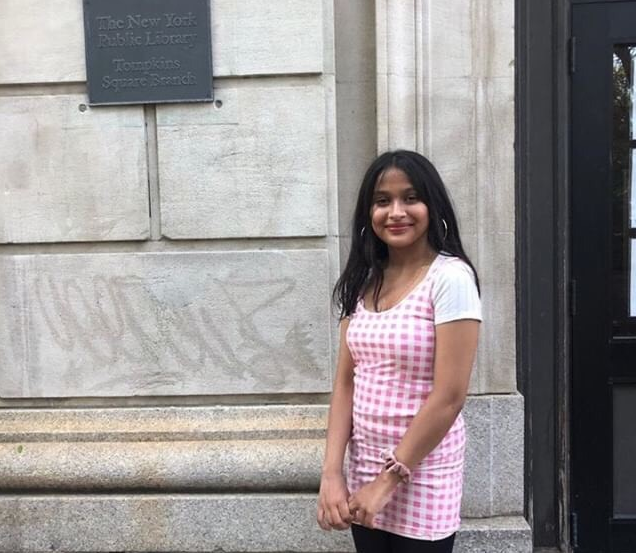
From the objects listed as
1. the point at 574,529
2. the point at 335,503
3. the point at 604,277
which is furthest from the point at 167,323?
the point at 574,529

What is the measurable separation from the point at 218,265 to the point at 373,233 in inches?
50.8

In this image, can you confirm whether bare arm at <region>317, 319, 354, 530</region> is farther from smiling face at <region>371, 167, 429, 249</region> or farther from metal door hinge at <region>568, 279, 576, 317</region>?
metal door hinge at <region>568, 279, 576, 317</region>

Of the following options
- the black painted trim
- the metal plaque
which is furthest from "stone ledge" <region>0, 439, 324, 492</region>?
the metal plaque

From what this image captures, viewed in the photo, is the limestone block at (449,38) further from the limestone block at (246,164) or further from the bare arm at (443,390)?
the bare arm at (443,390)

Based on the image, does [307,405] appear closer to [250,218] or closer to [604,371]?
[250,218]

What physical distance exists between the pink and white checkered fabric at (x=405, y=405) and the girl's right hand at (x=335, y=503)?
6 centimetres

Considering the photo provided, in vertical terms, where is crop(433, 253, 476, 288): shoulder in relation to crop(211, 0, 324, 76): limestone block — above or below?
below

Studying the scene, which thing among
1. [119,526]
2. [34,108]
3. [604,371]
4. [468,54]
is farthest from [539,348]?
[34,108]

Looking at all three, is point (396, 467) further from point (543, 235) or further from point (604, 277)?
point (604, 277)

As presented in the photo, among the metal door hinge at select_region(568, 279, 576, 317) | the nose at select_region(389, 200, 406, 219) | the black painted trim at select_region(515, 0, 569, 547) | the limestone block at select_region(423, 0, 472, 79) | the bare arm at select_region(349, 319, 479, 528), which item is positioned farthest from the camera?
the metal door hinge at select_region(568, 279, 576, 317)

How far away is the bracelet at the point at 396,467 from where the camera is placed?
75.5 inches

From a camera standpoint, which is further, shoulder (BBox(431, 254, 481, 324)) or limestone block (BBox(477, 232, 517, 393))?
limestone block (BBox(477, 232, 517, 393))

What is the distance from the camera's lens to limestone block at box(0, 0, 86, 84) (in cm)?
323

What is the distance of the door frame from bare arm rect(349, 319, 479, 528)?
1.49 metres
